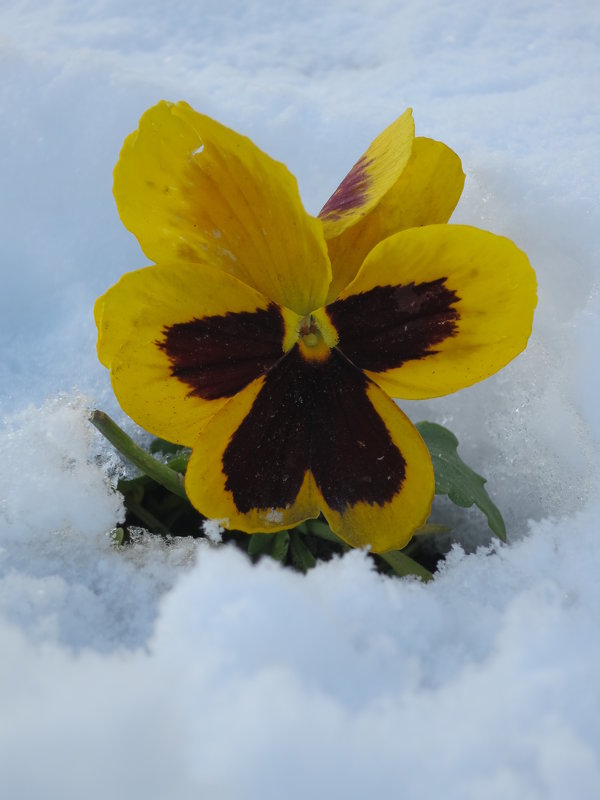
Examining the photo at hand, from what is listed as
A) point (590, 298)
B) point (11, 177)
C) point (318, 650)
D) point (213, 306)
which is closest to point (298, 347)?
point (213, 306)

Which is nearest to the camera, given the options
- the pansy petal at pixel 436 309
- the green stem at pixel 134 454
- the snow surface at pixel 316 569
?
the snow surface at pixel 316 569

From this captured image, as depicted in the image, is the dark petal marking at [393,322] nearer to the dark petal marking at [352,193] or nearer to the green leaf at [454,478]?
the dark petal marking at [352,193]

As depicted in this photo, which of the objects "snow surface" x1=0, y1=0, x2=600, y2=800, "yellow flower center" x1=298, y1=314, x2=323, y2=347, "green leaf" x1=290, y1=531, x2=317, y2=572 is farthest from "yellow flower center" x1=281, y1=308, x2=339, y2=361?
"green leaf" x1=290, y1=531, x2=317, y2=572

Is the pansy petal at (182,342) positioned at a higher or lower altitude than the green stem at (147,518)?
higher

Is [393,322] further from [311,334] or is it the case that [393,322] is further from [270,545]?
[270,545]

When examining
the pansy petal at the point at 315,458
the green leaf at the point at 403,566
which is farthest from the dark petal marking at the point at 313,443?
the green leaf at the point at 403,566

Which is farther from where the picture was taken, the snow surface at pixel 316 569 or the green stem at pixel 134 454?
the green stem at pixel 134 454
